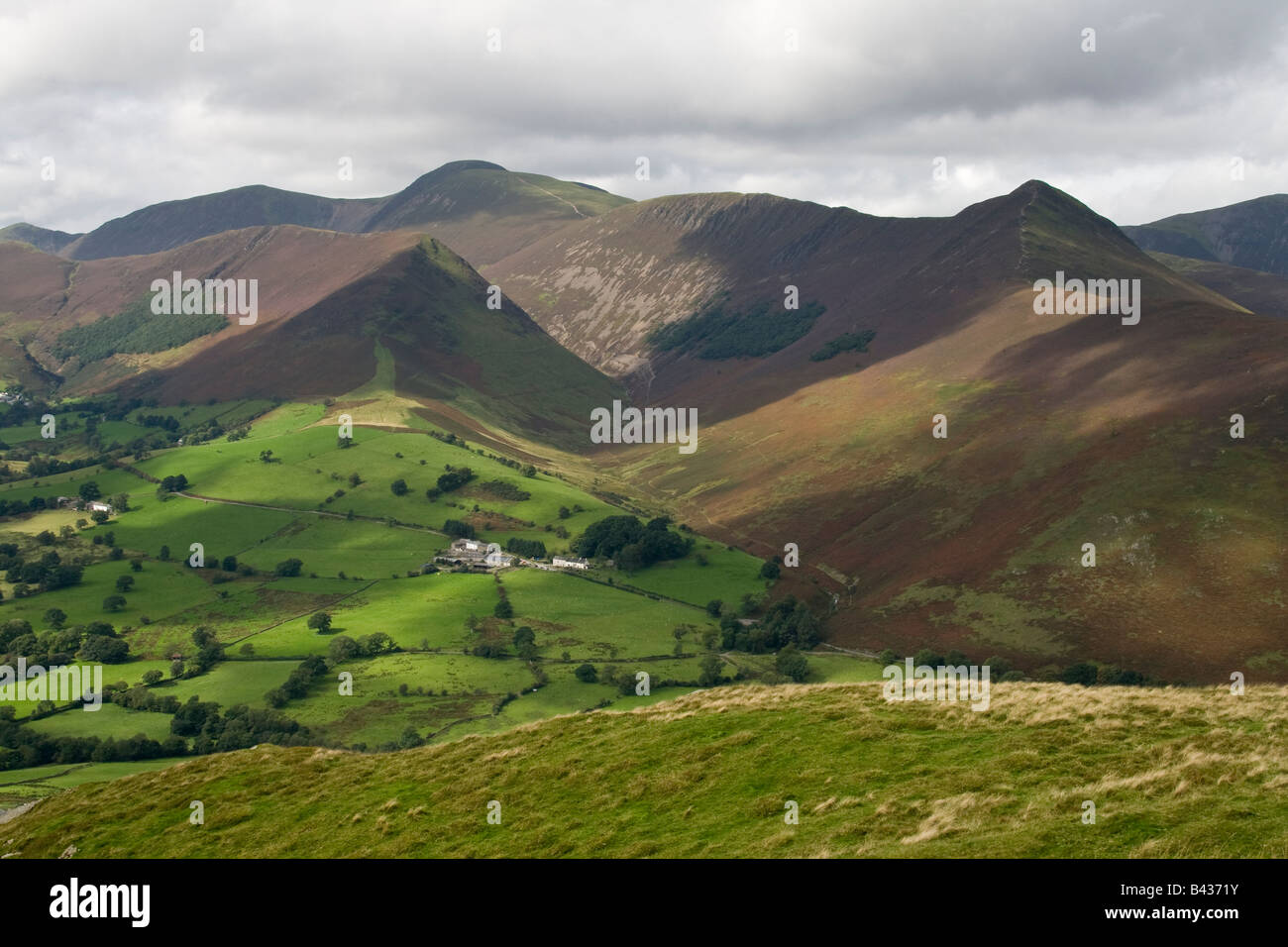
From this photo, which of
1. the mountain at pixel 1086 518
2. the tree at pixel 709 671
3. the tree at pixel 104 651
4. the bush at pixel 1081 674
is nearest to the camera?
the bush at pixel 1081 674

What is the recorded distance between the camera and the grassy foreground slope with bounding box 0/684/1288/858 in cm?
2883

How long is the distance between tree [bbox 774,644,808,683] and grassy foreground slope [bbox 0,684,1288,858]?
238ft

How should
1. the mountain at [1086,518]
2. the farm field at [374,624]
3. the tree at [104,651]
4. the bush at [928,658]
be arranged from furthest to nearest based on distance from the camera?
the tree at [104,651]
the bush at [928,658]
the farm field at [374,624]
the mountain at [1086,518]

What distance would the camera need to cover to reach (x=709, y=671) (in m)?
129

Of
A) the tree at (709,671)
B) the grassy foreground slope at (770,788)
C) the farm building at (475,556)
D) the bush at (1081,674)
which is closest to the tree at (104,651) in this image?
the farm building at (475,556)

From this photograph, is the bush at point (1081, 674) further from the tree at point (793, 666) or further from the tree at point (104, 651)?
the tree at point (104, 651)

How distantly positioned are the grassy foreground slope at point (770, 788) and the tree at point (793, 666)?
7261 centimetres

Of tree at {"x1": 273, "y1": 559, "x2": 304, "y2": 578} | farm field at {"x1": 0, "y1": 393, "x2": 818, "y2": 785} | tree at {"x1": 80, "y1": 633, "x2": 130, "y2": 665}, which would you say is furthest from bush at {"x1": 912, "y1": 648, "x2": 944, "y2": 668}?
tree at {"x1": 273, "y1": 559, "x2": 304, "y2": 578}

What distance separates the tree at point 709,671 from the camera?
126875 millimetres
